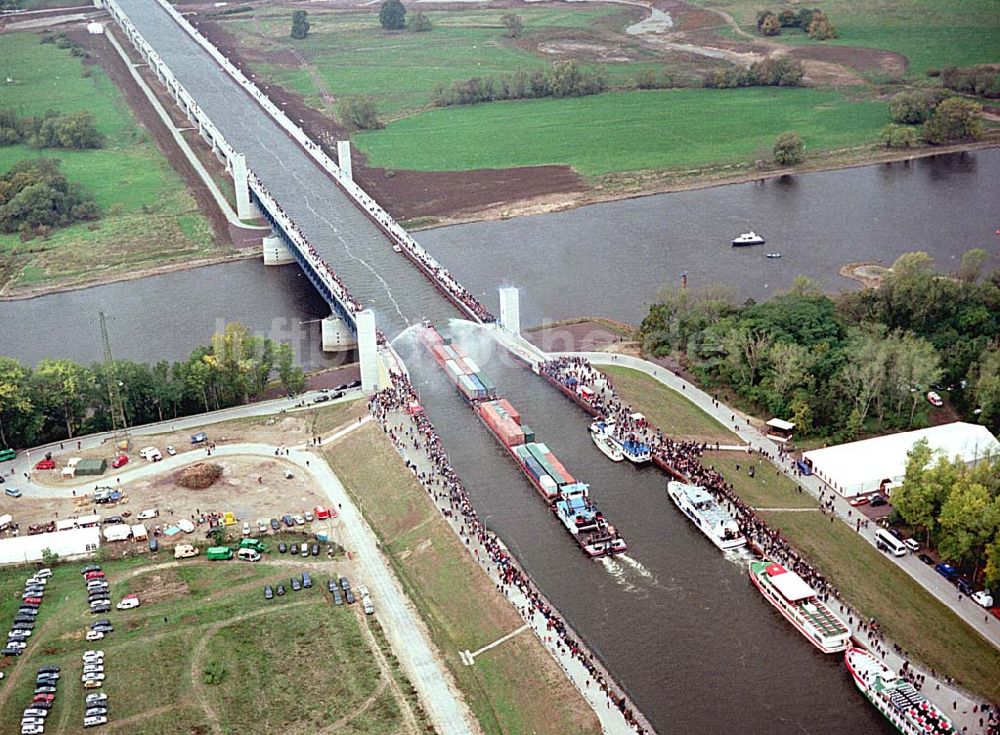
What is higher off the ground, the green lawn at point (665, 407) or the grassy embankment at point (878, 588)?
the green lawn at point (665, 407)

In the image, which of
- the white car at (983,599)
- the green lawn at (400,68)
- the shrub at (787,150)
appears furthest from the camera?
the green lawn at (400,68)

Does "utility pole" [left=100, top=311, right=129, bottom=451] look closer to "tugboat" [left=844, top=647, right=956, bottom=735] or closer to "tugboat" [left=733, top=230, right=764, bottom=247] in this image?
"tugboat" [left=844, top=647, right=956, bottom=735]

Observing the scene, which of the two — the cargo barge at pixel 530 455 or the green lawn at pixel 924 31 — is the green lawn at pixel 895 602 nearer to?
the cargo barge at pixel 530 455

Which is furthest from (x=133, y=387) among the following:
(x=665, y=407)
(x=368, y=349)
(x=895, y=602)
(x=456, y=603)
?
(x=895, y=602)

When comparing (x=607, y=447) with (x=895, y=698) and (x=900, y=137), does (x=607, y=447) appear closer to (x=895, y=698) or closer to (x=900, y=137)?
(x=895, y=698)

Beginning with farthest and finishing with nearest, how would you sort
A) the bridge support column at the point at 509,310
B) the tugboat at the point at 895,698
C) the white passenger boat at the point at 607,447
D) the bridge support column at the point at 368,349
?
the bridge support column at the point at 509,310, the bridge support column at the point at 368,349, the white passenger boat at the point at 607,447, the tugboat at the point at 895,698

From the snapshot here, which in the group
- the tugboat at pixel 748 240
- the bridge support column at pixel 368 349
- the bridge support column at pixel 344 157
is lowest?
the tugboat at pixel 748 240

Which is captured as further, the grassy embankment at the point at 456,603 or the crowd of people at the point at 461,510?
the crowd of people at the point at 461,510

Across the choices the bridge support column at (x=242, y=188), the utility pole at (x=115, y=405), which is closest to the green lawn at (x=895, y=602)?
the utility pole at (x=115, y=405)
